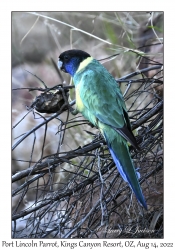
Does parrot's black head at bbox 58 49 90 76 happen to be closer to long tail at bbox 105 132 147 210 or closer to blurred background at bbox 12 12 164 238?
blurred background at bbox 12 12 164 238

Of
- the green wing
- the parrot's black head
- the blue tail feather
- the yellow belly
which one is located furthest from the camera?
the parrot's black head

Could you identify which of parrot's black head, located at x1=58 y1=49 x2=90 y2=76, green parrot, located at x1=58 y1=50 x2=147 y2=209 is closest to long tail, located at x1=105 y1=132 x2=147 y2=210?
green parrot, located at x1=58 y1=50 x2=147 y2=209

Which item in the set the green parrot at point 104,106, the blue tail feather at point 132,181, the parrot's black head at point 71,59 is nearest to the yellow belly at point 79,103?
the green parrot at point 104,106

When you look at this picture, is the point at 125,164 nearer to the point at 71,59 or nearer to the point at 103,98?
the point at 103,98

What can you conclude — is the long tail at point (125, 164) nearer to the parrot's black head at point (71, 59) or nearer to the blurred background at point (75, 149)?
the blurred background at point (75, 149)

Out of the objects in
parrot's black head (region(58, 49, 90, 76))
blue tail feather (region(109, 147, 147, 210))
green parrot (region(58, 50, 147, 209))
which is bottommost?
blue tail feather (region(109, 147, 147, 210))

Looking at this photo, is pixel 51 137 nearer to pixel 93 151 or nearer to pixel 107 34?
pixel 93 151
